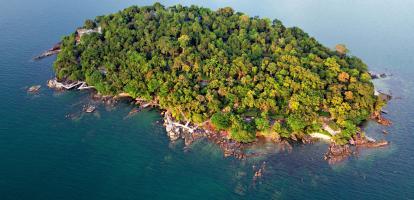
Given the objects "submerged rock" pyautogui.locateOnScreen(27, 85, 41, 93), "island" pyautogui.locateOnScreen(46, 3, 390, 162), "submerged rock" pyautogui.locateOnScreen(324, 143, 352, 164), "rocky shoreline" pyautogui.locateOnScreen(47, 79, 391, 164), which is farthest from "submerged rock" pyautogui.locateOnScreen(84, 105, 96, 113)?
"submerged rock" pyautogui.locateOnScreen(324, 143, 352, 164)

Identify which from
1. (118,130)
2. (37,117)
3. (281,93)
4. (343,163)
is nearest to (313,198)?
(343,163)

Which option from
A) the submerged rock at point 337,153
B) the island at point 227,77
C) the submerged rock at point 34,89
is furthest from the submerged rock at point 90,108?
the submerged rock at point 337,153

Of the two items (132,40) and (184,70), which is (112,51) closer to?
(132,40)

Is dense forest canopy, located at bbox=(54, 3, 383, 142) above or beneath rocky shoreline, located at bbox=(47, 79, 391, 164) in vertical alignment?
above

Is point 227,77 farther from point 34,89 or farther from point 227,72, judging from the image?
point 34,89

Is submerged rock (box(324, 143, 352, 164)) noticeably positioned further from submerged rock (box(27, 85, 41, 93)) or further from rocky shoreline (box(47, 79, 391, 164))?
submerged rock (box(27, 85, 41, 93))

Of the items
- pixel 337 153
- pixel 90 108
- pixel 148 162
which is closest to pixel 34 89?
pixel 90 108

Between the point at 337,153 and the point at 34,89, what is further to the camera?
the point at 34,89
